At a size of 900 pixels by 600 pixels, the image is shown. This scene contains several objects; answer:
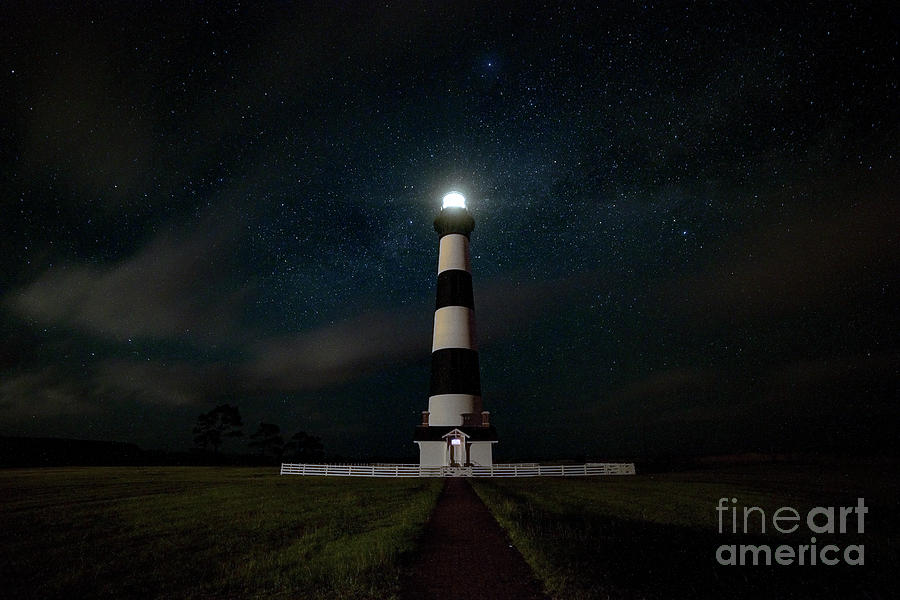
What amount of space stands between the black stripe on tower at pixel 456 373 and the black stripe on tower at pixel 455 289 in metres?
3.44

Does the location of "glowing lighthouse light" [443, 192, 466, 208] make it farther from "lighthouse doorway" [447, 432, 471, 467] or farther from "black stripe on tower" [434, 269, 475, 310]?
"lighthouse doorway" [447, 432, 471, 467]

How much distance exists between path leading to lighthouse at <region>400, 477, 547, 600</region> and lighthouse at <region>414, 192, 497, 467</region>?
2225cm

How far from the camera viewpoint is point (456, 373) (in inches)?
1366

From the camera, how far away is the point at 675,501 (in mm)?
16766

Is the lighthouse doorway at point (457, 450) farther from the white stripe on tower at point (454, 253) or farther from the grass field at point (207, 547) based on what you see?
the grass field at point (207, 547)

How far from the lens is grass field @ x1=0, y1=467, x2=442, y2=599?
7.05 m

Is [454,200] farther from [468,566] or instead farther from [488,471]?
[468,566]

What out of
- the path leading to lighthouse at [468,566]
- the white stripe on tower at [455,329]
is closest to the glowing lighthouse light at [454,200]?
the white stripe on tower at [455,329]

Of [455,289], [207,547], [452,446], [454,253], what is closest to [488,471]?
[452,446]

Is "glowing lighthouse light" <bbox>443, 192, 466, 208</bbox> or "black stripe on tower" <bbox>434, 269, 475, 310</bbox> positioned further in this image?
"glowing lighthouse light" <bbox>443, 192, 466, 208</bbox>

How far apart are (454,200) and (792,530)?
3291 cm

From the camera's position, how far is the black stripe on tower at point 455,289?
36250mm

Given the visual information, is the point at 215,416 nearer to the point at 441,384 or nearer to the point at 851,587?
the point at 441,384

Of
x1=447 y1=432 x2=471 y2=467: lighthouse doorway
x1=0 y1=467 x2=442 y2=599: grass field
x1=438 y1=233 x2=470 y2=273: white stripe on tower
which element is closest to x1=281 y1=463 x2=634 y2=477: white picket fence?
x1=447 y1=432 x2=471 y2=467: lighthouse doorway
